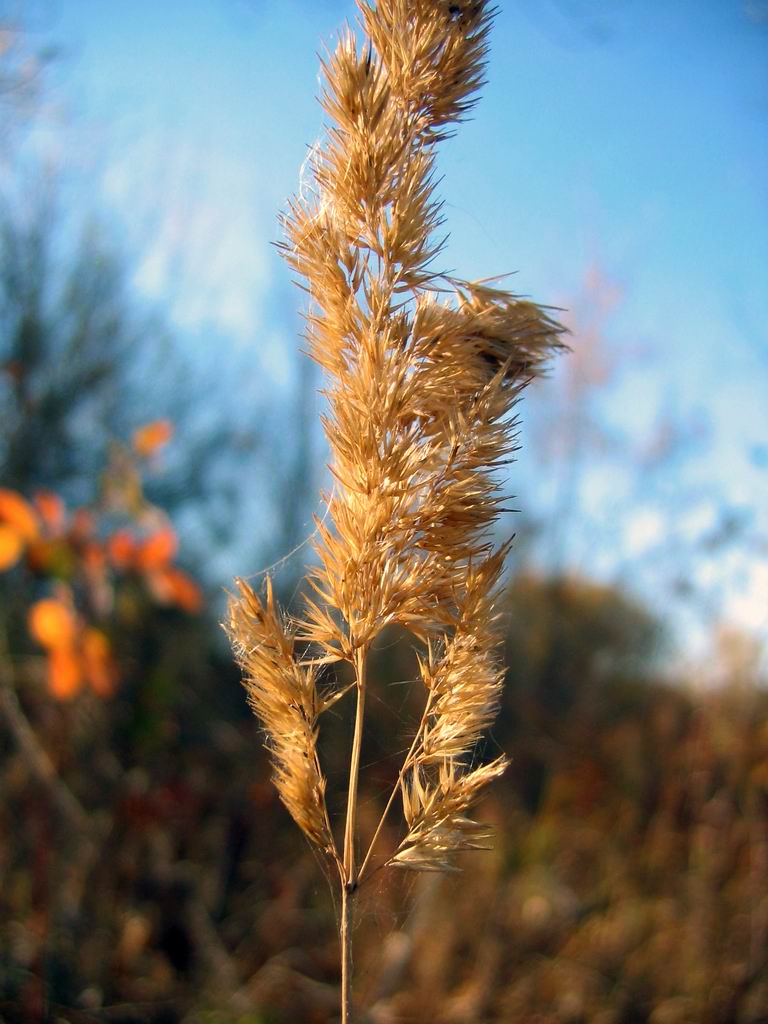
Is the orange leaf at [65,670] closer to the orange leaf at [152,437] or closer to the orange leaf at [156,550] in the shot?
the orange leaf at [156,550]

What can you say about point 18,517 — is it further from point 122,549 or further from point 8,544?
point 122,549

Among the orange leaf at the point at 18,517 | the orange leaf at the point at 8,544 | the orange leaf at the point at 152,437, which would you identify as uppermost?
the orange leaf at the point at 152,437

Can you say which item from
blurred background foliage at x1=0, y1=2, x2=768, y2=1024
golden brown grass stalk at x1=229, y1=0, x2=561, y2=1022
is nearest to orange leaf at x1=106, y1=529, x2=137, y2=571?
blurred background foliage at x1=0, y1=2, x2=768, y2=1024

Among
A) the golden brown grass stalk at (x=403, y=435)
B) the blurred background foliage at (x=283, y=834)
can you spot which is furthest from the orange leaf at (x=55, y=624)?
the golden brown grass stalk at (x=403, y=435)

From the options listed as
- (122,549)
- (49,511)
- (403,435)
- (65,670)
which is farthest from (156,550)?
(403,435)

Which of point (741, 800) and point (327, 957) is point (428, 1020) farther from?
point (741, 800)

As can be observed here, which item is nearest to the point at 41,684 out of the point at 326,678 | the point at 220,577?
the point at 326,678
